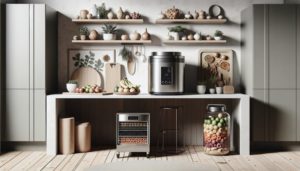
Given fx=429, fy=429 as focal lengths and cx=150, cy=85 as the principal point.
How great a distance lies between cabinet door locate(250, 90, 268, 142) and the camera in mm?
4961

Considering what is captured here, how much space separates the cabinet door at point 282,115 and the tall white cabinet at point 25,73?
2632mm

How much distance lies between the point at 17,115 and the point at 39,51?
2.56 feet

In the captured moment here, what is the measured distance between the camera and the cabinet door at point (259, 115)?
4.96 m

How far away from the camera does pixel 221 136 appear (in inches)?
190

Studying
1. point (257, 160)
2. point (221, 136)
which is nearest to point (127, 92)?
point (221, 136)

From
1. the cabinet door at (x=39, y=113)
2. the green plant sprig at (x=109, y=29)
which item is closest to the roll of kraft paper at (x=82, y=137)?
the cabinet door at (x=39, y=113)

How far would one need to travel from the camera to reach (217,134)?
4816mm

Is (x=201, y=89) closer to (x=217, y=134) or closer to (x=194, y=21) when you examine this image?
(x=217, y=134)

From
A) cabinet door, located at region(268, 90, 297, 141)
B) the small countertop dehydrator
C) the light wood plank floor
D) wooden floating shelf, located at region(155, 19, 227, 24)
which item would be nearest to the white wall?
wooden floating shelf, located at region(155, 19, 227, 24)

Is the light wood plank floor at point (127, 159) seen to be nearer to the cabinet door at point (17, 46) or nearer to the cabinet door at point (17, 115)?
the cabinet door at point (17, 115)

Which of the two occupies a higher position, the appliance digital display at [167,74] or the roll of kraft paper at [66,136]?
the appliance digital display at [167,74]

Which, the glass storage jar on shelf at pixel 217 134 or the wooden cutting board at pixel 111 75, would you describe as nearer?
the glass storage jar on shelf at pixel 217 134

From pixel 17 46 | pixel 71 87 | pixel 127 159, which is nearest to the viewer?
pixel 127 159

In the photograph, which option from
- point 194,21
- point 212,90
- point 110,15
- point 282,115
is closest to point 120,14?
point 110,15
